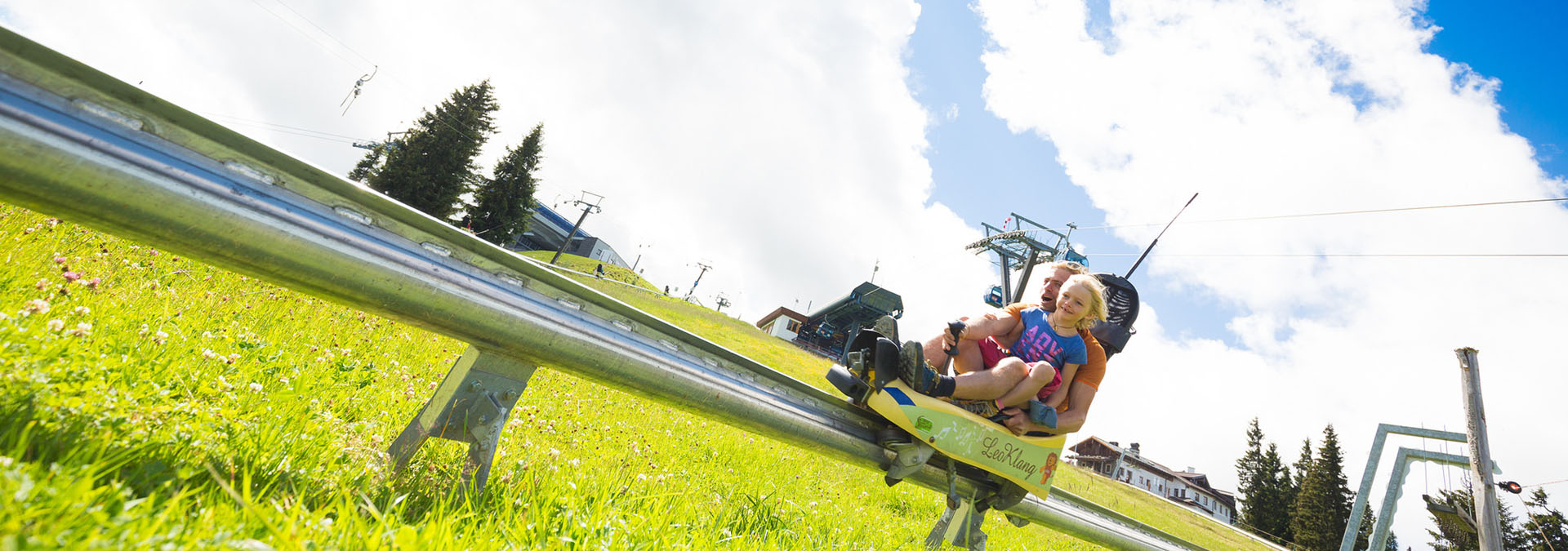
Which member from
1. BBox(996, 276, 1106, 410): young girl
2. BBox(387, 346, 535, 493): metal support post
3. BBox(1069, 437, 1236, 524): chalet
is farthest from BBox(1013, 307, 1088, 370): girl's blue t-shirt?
BBox(1069, 437, 1236, 524): chalet

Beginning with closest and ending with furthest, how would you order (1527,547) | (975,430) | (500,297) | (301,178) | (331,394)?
1. (301,178)
2. (500,297)
3. (331,394)
4. (975,430)
5. (1527,547)

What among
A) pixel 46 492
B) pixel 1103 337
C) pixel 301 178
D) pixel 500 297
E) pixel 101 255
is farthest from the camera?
pixel 1103 337

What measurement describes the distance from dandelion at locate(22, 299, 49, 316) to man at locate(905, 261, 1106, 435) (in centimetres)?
322

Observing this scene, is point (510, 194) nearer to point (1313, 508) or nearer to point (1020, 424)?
point (1020, 424)

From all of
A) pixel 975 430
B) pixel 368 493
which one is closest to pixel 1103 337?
pixel 975 430

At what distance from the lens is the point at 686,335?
2.54 metres

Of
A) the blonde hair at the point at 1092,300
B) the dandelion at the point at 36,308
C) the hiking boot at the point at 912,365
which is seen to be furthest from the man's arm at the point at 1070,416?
the dandelion at the point at 36,308

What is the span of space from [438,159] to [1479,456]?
36.5 metres

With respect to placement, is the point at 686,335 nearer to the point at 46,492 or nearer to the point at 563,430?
the point at 563,430

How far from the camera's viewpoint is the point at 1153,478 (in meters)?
72.0

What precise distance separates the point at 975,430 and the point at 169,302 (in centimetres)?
390

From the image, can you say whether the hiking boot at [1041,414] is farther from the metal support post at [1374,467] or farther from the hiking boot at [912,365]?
the metal support post at [1374,467]

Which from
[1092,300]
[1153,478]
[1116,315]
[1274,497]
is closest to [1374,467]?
[1116,315]

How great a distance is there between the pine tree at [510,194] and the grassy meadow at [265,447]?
1371 inches
